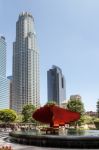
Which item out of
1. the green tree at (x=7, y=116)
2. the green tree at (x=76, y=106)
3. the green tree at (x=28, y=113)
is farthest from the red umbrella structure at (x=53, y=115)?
the green tree at (x=7, y=116)

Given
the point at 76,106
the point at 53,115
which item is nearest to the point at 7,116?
the point at 76,106

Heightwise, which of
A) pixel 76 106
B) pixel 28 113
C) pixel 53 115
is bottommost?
pixel 53 115

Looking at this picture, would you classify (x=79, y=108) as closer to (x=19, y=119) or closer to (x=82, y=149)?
(x=19, y=119)

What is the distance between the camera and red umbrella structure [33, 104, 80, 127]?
3656cm

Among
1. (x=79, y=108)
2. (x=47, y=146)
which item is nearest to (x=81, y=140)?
(x=47, y=146)

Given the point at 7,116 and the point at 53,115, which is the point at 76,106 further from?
the point at 53,115

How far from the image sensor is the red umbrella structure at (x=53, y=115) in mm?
36562

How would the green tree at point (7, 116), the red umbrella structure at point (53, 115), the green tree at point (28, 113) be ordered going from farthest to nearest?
1. the green tree at point (7, 116)
2. the green tree at point (28, 113)
3. the red umbrella structure at point (53, 115)

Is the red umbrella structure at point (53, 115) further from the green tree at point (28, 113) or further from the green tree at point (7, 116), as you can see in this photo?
the green tree at point (7, 116)

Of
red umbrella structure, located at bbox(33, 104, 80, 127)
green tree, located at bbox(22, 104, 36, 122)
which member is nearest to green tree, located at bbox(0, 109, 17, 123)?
green tree, located at bbox(22, 104, 36, 122)

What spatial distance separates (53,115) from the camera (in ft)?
120

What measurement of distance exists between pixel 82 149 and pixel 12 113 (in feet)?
267

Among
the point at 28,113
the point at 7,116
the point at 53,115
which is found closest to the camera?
the point at 53,115

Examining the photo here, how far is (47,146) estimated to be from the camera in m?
26.6
